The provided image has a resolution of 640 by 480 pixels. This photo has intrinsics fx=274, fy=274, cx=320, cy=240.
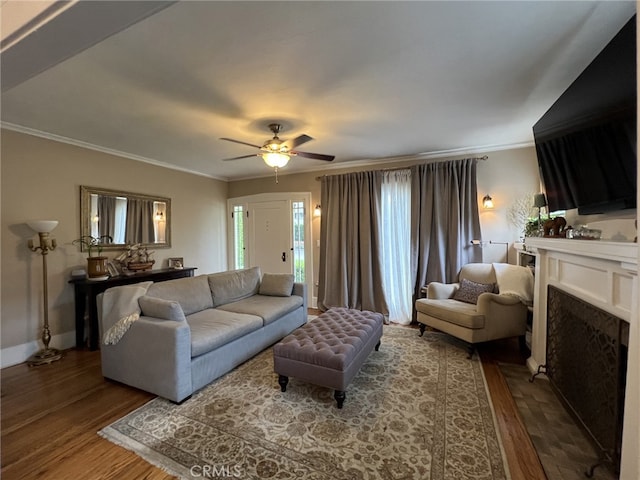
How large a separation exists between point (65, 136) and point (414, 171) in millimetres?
4562

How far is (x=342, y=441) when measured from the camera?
1805 millimetres

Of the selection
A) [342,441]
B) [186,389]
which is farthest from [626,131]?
[186,389]

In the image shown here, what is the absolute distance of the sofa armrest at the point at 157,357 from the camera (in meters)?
2.17

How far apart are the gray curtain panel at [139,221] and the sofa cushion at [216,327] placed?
1912mm

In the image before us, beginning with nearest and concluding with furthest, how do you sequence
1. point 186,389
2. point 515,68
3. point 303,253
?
point 515,68 < point 186,389 < point 303,253

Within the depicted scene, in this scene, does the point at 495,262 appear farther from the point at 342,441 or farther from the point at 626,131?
the point at 342,441

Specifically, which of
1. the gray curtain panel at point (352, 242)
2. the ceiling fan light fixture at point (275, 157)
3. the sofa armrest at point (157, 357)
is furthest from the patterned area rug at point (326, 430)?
the ceiling fan light fixture at point (275, 157)

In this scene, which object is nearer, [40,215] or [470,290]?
[40,215]

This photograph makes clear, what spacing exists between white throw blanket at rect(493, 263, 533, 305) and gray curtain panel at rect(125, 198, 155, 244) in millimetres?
5003

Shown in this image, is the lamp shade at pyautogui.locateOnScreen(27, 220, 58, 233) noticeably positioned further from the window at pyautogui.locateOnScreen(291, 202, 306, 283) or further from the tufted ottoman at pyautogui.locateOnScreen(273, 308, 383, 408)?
the window at pyautogui.locateOnScreen(291, 202, 306, 283)

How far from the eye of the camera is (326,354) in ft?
7.13

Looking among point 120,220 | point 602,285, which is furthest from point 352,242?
point 120,220

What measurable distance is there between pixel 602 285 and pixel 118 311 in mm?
3667

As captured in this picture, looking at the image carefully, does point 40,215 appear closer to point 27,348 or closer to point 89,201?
point 89,201
